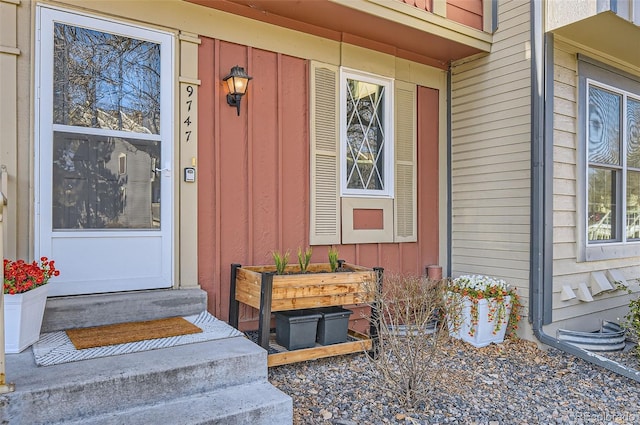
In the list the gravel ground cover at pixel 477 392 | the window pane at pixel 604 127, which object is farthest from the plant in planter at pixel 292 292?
the window pane at pixel 604 127

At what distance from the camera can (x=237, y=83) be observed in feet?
11.6

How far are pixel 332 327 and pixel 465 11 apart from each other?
10.8 ft

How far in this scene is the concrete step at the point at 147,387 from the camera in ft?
6.55

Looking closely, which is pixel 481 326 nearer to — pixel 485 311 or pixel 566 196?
pixel 485 311

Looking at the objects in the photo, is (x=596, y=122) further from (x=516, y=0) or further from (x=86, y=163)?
(x=86, y=163)

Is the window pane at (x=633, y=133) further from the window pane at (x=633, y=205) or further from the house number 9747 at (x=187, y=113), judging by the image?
the house number 9747 at (x=187, y=113)

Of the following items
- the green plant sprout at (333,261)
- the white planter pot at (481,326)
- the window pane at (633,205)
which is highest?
the window pane at (633,205)

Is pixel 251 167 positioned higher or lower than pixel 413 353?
higher

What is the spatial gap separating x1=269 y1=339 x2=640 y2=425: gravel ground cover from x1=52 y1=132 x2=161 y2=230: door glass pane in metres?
1.59

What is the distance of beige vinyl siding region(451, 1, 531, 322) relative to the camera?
13.7ft

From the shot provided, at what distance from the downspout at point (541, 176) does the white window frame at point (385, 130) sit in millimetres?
1315

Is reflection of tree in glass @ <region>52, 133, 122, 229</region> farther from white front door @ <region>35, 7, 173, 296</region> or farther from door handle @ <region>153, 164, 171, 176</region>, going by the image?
door handle @ <region>153, 164, 171, 176</region>

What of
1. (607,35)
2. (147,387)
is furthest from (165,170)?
(607,35)

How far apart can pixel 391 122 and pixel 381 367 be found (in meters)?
2.58
